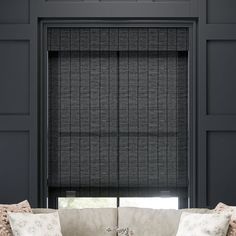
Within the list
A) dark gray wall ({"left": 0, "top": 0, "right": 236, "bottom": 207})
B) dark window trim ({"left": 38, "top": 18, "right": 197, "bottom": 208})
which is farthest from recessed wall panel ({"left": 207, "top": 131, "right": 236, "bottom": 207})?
dark window trim ({"left": 38, "top": 18, "right": 197, "bottom": 208})

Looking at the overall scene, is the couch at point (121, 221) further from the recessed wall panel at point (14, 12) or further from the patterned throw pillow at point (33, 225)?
the recessed wall panel at point (14, 12)

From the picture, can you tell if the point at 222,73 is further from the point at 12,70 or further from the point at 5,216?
the point at 5,216

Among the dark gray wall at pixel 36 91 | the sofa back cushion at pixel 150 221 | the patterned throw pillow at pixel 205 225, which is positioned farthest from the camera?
the dark gray wall at pixel 36 91

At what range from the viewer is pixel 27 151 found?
200 inches

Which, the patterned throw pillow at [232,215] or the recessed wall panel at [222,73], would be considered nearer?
the patterned throw pillow at [232,215]

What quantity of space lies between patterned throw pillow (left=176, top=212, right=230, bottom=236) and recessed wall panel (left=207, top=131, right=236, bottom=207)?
3.10ft

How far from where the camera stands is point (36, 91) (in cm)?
505

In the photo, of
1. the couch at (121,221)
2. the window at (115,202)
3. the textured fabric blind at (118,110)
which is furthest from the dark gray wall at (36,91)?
the couch at (121,221)

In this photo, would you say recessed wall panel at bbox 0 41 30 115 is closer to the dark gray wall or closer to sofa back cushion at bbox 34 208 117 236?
the dark gray wall

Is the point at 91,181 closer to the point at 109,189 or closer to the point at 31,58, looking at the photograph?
the point at 109,189

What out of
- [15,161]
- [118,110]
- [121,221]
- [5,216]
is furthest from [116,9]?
[5,216]

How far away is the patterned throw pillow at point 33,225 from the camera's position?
161 inches

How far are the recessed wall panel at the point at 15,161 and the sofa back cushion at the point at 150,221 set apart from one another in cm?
105

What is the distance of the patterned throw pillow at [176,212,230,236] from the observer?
404cm
